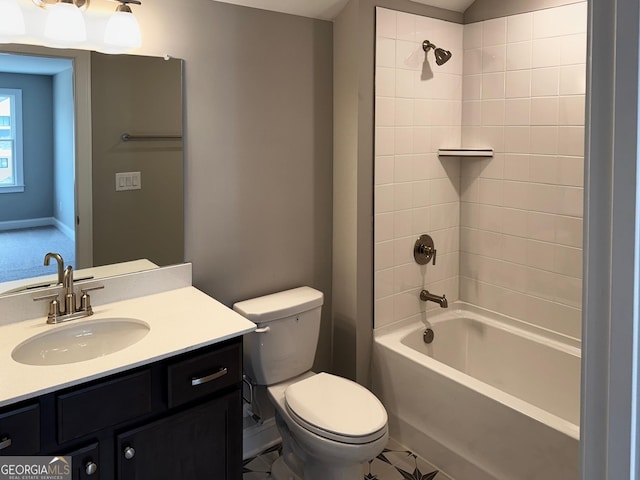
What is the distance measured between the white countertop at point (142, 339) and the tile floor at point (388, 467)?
0.91 m

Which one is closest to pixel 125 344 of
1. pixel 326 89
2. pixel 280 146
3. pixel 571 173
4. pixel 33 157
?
pixel 33 157

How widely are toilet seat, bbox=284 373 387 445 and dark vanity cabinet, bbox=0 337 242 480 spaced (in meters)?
0.31

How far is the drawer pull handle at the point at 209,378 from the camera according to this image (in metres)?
1.81

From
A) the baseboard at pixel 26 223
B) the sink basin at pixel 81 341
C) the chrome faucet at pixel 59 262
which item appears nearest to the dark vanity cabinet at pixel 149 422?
the sink basin at pixel 81 341

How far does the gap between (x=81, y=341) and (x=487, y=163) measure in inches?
86.8

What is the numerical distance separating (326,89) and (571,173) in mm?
1257

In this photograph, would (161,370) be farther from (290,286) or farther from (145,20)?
(145,20)

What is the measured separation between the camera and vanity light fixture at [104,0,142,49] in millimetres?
2059

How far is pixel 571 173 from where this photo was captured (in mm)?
2623

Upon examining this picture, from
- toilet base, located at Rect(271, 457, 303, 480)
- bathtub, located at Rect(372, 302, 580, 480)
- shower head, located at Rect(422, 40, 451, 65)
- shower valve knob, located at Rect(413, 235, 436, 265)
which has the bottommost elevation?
toilet base, located at Rect(271, 457, 303, 480)

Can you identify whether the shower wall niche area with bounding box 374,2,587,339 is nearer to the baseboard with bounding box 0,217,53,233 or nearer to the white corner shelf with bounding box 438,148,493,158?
the white corner shelf with bounding box 438,148,493,158

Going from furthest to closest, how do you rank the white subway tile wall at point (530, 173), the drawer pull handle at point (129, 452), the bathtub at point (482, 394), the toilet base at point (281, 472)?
the white subway tile wall at point (530, 173) → the toilet base at point (281, 472) → the bathtub at point (482, 394) → the drawer pull handle at point (129, 452)

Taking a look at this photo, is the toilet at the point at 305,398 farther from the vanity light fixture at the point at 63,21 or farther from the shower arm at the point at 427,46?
the shower arm at the point at 427,46

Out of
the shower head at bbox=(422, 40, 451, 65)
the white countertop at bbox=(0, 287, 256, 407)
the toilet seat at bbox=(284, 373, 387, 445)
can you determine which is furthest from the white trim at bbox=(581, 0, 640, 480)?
the shower head at bbox=(422, 40, 451, 65)
